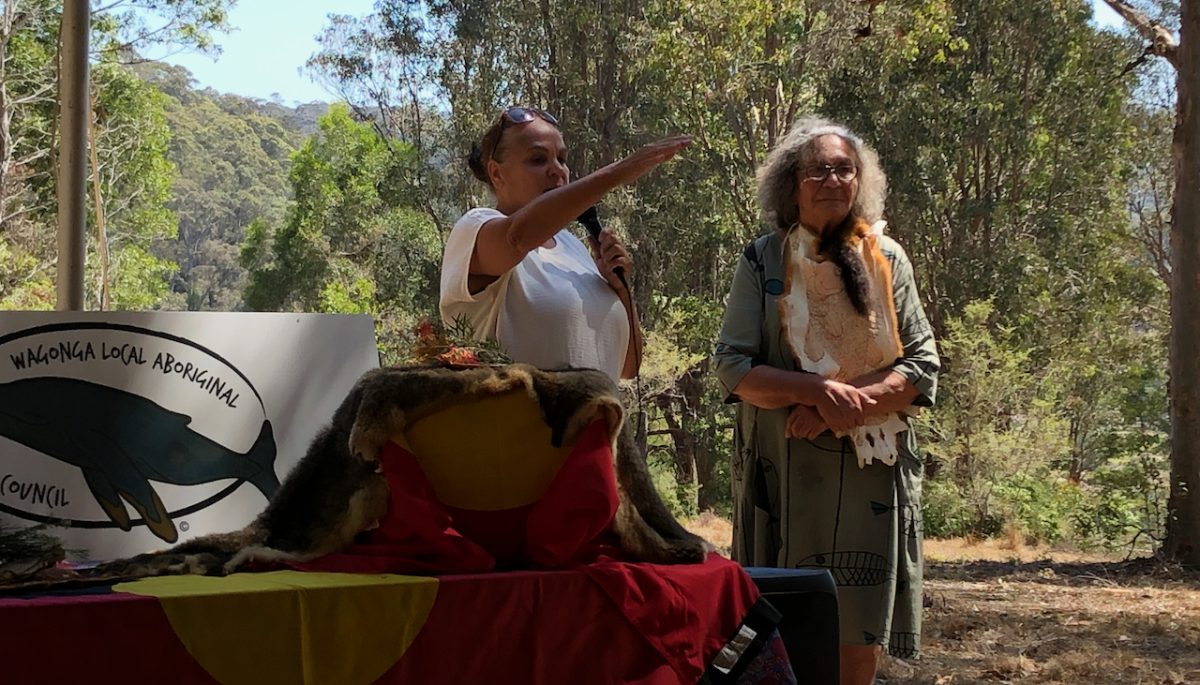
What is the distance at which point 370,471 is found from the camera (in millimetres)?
1780

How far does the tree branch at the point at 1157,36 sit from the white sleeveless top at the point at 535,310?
6.40 meters

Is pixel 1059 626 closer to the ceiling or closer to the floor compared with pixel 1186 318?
closer to the floor

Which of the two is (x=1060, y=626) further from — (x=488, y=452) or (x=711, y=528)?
(x=711, y=528)

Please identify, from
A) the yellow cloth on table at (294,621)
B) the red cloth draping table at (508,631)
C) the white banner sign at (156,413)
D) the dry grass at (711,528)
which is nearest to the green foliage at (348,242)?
the dry grass at (711,528)

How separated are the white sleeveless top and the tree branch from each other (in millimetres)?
6403

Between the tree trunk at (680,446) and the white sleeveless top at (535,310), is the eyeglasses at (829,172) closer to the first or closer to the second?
the white sleeveless top at (535,310)

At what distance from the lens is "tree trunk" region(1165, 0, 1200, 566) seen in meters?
6.96

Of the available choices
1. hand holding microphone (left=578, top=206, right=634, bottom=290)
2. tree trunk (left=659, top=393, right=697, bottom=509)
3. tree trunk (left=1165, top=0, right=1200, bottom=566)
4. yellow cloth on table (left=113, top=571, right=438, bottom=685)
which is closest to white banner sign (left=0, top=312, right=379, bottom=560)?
hand holding microphone (left=578, top=206, right=634, bottom=290)

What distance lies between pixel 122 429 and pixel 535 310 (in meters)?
1.08

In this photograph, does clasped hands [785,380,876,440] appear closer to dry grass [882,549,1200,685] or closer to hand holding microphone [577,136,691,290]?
hand holding microphone [577,136,691,290]

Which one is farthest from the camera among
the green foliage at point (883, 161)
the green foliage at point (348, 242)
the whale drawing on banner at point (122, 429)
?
the green foliage at point (348, 242)

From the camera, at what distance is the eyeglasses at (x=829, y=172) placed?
2713 mm

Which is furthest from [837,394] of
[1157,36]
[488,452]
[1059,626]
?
[1157,36]

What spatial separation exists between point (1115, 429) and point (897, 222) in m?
8.15
